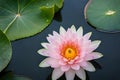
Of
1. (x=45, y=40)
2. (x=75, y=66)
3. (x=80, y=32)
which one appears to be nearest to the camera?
(x=75, y=66)

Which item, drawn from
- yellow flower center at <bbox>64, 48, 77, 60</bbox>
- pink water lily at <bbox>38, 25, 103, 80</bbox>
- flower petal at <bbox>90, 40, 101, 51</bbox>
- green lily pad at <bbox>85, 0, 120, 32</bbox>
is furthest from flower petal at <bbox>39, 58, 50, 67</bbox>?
green lily pad at <bbox>85, 0, 120, 32</bbox>

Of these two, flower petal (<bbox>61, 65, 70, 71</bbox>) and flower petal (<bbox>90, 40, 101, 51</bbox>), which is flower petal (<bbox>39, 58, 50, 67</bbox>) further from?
flower petal (<bbox>90, 40, 101, 51</bbox>)

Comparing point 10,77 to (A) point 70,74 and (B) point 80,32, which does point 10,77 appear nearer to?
(A) point 70,74

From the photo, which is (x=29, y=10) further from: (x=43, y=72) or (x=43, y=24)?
(x=43, y=72)

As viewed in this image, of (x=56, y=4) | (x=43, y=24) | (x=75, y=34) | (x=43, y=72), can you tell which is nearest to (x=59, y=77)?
(x=43, y=72)

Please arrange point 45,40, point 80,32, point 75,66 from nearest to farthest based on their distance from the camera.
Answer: point 75,66
point 80,32
point 45,40

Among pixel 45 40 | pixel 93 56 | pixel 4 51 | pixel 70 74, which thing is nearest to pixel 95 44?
pixel 93 56

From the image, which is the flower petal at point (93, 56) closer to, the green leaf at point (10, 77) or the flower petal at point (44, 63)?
the flower petal at point (44, 63)
